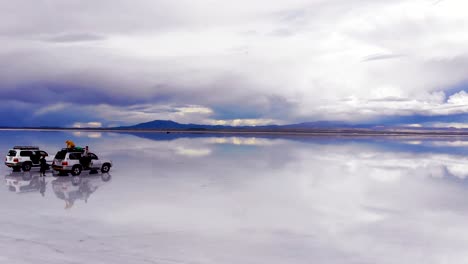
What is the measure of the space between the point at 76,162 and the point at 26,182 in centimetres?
415

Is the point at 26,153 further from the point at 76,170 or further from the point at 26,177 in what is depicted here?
the point at 76,170

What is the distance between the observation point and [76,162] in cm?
3081

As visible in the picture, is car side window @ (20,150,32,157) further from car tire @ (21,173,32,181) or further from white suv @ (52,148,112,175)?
white suv @ (52,148,112,175)

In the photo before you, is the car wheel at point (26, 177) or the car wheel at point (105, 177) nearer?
the car wheel at point (105, 177)

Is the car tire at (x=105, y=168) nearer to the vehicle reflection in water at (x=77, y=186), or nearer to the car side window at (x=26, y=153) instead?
the vehicle reflection in water at (x=77, y=186)

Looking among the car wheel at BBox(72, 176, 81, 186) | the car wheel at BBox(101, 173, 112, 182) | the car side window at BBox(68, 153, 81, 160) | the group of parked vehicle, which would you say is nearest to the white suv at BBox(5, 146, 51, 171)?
the group of parked vehicle

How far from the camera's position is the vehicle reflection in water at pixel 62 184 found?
2191 centimetres

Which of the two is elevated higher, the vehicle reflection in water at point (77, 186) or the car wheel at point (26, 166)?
the car wheel at point (26, 166)

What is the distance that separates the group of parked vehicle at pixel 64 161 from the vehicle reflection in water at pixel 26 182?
87 centimetres

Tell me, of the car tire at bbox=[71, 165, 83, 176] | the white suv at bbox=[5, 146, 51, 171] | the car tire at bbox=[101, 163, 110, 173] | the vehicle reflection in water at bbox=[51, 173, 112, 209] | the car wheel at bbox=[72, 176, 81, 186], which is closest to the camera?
the vehicle reflection in water at bbox=[51, 173, 112, 209]

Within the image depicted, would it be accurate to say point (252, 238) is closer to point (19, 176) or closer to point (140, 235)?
point (140, 235)

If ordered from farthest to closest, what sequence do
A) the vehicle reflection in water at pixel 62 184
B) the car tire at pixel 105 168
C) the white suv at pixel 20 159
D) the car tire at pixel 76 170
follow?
the white suv at pixel 20 159
the car tire at pixel 105 168
the car tire at pixel 76 170
the vehicle reflection in water at pixel 62 184

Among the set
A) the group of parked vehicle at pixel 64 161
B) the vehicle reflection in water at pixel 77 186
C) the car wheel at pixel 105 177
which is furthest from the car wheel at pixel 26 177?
the car wheel at pixel 105 177

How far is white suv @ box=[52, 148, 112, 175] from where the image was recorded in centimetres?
3028
